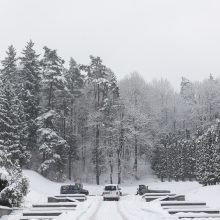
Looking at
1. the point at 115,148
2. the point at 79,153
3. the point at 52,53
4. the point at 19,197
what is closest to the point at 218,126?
the point at 19,197

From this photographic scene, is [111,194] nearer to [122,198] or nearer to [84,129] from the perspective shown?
[122,198]

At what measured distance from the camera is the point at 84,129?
81250 mm

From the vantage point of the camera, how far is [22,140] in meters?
65.6

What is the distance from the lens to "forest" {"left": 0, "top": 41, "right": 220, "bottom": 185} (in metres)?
62.6

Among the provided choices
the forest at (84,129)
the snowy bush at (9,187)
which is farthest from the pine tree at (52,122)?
the snowy bush at (9,187)

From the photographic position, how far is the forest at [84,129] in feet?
205

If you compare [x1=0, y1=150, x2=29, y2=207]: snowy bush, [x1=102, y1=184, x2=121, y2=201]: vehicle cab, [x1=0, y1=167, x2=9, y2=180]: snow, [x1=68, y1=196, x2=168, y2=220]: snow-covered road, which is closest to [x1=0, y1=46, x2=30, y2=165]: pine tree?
[x1=102, y1=184, x2=121, y2=201]: vehicle cab

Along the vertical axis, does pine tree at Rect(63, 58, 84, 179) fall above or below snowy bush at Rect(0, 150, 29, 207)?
above

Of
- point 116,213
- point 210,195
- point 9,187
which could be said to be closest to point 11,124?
point 210,195

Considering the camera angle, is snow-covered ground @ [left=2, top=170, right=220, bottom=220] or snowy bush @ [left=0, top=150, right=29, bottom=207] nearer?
snow-covered ground @ [left=2, top=170, right=220, bottom=220]

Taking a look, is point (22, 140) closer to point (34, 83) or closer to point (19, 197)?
point (34, 83)

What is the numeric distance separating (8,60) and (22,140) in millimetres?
17248

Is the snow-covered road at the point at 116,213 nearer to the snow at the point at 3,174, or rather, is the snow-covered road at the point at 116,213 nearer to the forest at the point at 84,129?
the snow at the point at 3,174

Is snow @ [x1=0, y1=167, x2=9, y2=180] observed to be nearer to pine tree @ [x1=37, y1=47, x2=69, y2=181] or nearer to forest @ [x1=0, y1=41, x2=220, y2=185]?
forest @ [x1=0, y1=41, x2=220, y2=185]
